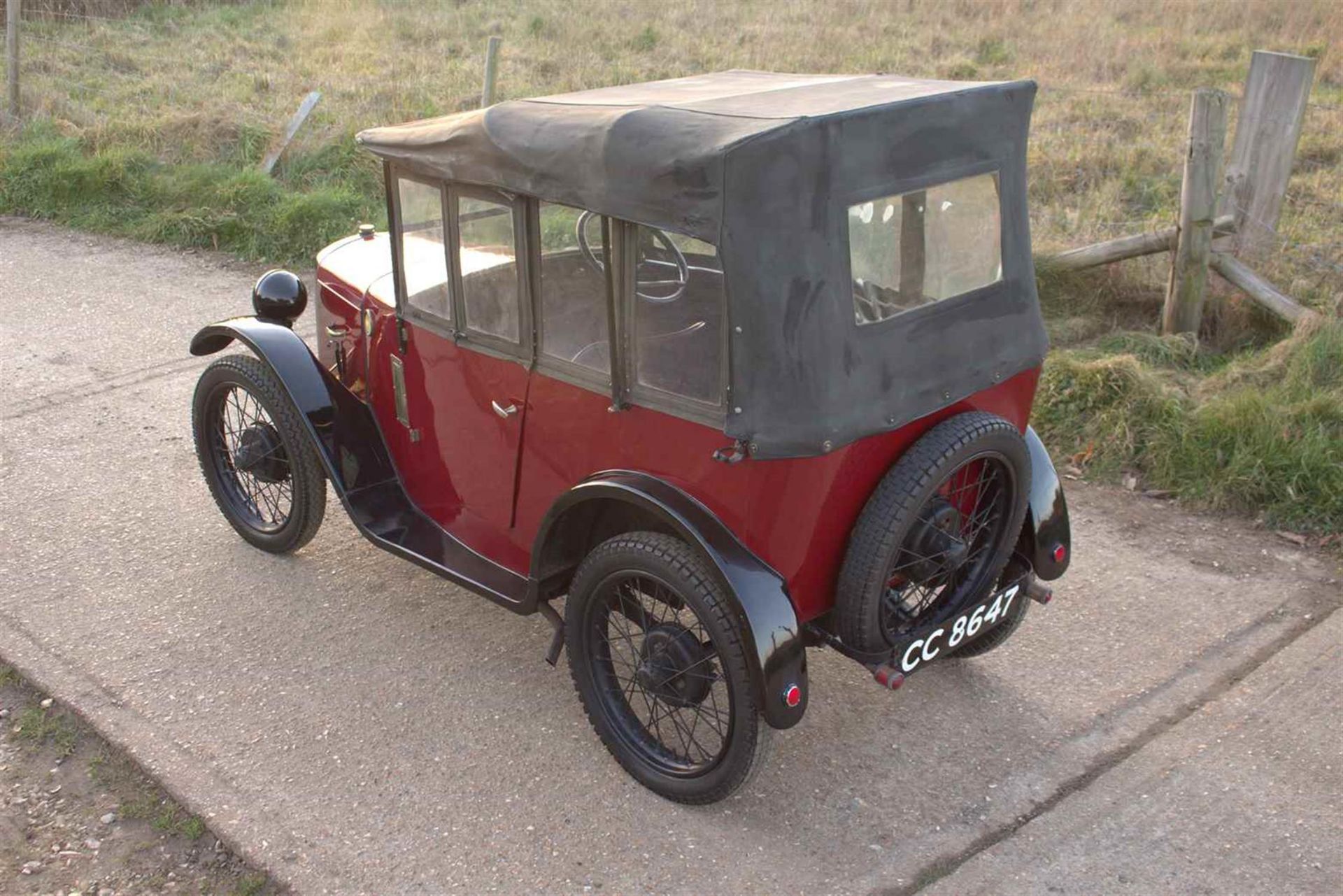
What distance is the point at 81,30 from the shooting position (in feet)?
45.2

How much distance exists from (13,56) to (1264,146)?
32.7ft

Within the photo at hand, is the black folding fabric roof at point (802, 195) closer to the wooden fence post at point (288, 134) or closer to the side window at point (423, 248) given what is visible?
the side window at point (423, 248)

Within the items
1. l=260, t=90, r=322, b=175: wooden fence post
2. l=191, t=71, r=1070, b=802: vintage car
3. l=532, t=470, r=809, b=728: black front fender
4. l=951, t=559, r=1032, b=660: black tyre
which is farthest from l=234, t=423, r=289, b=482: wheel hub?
l=260, t=90, r=322, b=175: wooden fence post

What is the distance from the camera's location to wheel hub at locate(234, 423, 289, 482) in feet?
15.9

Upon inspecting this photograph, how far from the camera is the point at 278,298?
4.92 m

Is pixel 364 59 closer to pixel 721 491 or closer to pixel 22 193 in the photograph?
pixel 22 193

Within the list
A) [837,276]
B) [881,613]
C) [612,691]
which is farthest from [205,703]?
[837,276]

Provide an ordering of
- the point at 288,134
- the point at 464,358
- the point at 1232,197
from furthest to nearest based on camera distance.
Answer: the point at 288,134 → the point at 1232,197 → the point at 464,358

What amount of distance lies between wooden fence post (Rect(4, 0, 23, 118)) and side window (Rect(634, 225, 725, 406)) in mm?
9527

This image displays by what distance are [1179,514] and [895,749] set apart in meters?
2.17

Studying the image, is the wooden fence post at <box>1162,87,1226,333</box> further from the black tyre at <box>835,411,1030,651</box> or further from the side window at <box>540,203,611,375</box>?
the side window at <box>540,203,611,375</box>

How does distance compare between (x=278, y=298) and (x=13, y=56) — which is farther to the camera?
(x=13, y=56)

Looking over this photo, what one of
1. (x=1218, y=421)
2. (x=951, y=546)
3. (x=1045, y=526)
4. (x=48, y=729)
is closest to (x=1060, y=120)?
(x=1218, y=421)

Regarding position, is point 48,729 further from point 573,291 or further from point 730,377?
point 730,377
